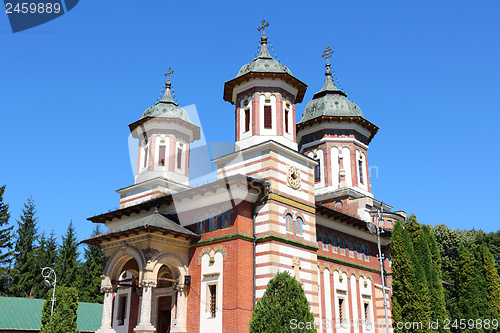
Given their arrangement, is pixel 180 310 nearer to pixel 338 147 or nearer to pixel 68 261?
pixel 338 147

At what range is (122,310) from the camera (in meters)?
24.5

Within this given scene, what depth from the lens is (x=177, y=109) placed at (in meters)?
31.2

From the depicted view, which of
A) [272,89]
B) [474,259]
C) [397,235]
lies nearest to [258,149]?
[272,89]

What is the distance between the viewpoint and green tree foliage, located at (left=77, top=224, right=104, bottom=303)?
144ft

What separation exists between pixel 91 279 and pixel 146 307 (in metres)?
29.2

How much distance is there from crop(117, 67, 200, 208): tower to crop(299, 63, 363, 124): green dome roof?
27.9ft

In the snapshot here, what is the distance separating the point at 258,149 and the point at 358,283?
1072cm

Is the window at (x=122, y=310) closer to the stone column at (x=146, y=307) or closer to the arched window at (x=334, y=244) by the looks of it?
the stone column at (x=146, y=307)

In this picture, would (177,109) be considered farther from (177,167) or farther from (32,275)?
(32,275)

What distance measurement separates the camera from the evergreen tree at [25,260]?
4209cm

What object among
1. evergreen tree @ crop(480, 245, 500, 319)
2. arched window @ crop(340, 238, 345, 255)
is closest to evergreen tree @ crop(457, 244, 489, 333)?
evergreen tree @ crop(480, 245, 500, 319)

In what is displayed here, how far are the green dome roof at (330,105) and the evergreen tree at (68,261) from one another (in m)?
27.3

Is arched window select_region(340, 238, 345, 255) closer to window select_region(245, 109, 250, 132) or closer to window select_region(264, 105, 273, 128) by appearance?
window select_region(264, 105, 273, 128)

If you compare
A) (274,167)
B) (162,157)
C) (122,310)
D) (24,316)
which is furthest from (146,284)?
(24,316)
